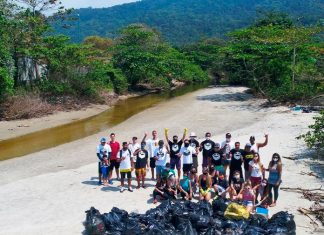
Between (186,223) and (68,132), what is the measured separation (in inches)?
663

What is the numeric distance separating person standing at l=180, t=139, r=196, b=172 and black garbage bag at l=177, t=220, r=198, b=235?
3.90 m

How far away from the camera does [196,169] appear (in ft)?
44.3

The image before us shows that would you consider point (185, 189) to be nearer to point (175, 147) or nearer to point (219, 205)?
point (219, 205)

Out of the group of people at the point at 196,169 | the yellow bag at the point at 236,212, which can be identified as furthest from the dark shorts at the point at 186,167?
the yellow bag at the point at 236,212

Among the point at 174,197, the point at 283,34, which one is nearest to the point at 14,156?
the point at 174,197

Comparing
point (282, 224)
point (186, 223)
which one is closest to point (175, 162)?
point (186, 223)

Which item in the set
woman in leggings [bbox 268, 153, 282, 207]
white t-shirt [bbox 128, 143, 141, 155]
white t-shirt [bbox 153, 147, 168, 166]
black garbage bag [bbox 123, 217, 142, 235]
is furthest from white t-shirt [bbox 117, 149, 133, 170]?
woman in leggings [bbox 268, 153, 282, 207]

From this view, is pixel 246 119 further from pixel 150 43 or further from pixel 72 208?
pixel 150 43

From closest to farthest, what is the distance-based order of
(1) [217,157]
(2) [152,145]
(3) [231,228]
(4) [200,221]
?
(3) [231,228], (4) [200,221], (1) [217,157], (2) [152,145]

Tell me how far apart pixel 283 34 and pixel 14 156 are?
21179 mm

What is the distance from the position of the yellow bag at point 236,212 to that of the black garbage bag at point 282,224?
59cm

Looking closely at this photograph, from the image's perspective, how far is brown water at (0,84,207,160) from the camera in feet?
71.8

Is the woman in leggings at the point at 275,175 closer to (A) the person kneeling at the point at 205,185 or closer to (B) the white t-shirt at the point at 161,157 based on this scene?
(A) the person kneeling at the point at 205,185

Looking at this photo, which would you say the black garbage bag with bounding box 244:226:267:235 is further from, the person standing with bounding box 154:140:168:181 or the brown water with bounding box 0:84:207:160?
the brown water with bounding box 0:84:207:160
